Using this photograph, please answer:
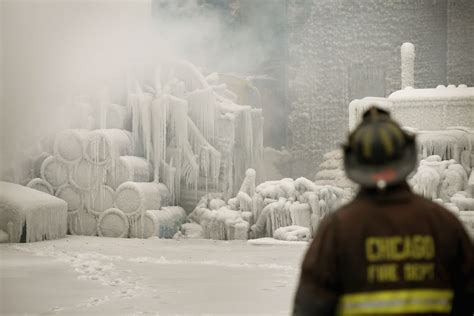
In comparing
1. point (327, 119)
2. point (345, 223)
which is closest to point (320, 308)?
point (345, 223)

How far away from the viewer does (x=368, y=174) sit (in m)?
2.57

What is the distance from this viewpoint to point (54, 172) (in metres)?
18.0

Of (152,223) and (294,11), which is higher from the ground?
(294,11)

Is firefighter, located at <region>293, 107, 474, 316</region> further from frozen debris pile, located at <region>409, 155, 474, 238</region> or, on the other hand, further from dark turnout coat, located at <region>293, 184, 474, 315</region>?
frozen debris pile, located at <region>409, 155, 474, 238</region>

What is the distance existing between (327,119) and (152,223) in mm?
9476

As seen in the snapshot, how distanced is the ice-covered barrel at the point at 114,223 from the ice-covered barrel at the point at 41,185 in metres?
1.22

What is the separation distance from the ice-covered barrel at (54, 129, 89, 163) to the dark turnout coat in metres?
15.5

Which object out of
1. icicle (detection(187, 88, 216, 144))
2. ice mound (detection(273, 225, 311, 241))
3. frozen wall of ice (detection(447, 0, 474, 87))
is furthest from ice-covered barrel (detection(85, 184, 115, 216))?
frozen wall of ice (detection(447, 0, 474, 87))

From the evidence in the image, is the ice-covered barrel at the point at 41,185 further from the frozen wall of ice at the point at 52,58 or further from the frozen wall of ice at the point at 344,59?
the frozen wall of ice at the point at 344,59

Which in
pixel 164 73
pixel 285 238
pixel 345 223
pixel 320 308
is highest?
pixel 164 73

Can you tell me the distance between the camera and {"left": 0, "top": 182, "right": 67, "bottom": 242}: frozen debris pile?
15727mm

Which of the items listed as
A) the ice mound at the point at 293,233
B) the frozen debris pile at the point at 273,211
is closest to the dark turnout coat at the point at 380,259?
the ice mound at the point at 293,233

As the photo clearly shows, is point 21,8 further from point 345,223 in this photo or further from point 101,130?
point 345,223

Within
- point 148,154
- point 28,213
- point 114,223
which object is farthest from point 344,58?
point 28,213
